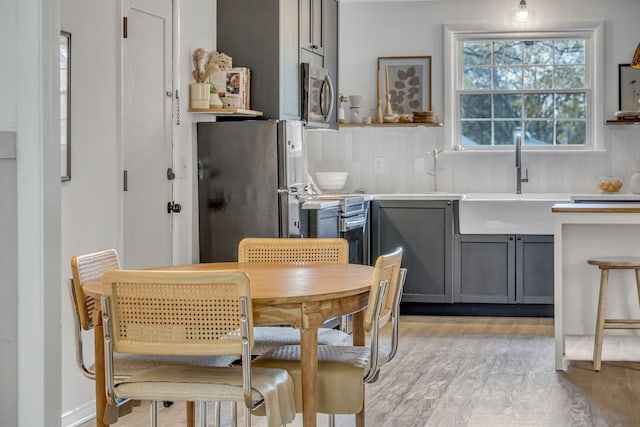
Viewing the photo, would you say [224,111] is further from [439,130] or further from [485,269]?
[439,130]

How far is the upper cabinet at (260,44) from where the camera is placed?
5699 mm

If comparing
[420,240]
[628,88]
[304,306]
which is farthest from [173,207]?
[628,88]

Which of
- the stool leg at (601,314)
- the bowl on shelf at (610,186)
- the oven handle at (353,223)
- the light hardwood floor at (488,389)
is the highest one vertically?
the bowl on shelf at (610,186)

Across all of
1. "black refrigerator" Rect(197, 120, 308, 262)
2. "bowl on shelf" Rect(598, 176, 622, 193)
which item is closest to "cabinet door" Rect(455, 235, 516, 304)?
"bowl on shelf" Rect(598, 176, 622, 193)

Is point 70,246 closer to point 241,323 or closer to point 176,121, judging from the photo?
point 176,121

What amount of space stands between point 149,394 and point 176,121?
8.43ft

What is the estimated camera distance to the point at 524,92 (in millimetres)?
7797

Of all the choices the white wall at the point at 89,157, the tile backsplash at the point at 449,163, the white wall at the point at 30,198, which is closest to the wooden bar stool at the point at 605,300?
the tile backsplash at the point at 449,163

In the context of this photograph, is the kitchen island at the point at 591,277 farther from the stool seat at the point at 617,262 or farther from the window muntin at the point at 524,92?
the window muntin at the point at 524,92

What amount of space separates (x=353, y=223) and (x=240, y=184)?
52.2 inches

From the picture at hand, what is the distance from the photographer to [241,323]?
8.73 ft

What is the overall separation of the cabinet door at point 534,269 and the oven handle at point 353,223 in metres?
1.14

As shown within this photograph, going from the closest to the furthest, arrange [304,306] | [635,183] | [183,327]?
[183,327], [304,306], [635,183]

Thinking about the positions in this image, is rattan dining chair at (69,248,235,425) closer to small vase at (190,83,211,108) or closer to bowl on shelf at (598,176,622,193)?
small vase at (190,83,211,108)
